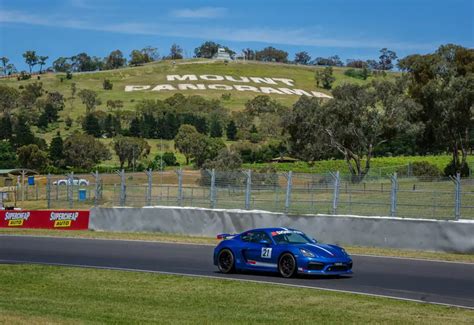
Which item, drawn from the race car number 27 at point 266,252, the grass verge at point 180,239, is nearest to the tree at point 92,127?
the grass verge at point 180,239

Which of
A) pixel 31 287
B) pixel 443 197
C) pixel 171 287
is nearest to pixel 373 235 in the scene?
pixel 443 197

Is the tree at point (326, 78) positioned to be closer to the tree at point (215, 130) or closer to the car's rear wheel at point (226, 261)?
the tree at point (215, 130)

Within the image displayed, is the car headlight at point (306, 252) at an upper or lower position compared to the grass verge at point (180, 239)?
upper

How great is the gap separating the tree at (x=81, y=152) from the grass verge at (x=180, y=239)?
182ft

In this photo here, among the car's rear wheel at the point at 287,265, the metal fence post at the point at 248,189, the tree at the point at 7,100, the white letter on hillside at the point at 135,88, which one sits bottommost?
the car's rear wheel at the point at 287,265

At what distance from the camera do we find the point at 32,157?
88625 mm

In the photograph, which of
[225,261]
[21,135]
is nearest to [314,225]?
[225,261]

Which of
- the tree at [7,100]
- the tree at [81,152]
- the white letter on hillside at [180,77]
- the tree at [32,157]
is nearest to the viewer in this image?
the tree at [32,157]

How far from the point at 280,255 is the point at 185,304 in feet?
14.7

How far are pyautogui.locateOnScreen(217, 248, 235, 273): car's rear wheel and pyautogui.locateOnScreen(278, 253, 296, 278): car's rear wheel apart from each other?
1.38 metres

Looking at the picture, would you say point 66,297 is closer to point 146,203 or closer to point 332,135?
point 146,203

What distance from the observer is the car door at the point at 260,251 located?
18.2 m

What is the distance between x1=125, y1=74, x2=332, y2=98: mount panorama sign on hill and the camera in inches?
7008

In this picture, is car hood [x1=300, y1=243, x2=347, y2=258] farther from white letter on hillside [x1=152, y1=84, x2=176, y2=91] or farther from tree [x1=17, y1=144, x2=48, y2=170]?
white letter on hillside [x1=152, y1=84, x2=176, y2=91]
